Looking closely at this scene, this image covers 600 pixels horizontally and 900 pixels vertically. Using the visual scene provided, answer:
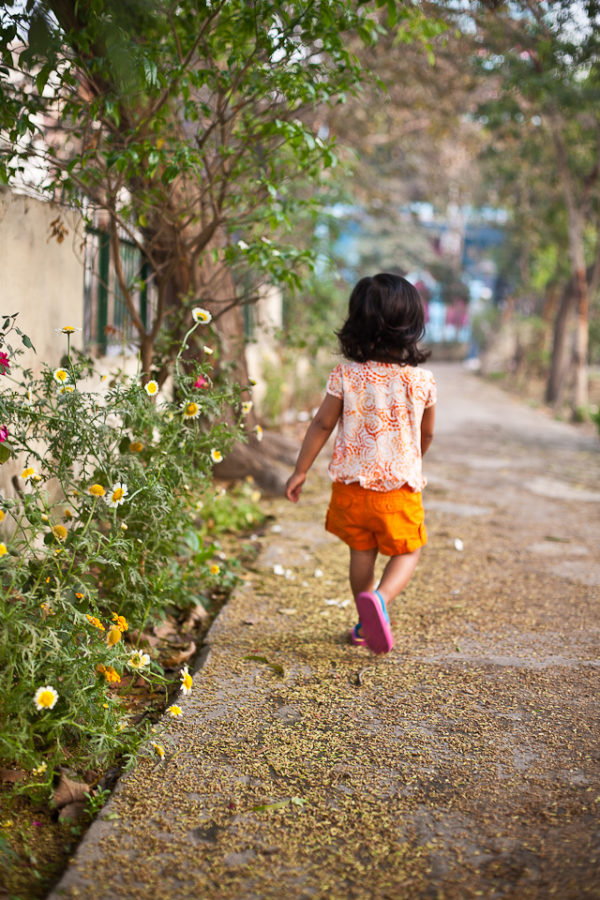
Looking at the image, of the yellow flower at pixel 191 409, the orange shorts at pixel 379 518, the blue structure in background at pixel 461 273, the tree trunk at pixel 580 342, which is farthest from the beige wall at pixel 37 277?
the blue structure in background at pixel 461 273

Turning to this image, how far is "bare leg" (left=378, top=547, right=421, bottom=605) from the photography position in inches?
129

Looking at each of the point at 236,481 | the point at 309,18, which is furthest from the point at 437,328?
the point at 309,18

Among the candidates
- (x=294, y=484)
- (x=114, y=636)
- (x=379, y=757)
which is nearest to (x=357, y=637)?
(x=294, y=484)

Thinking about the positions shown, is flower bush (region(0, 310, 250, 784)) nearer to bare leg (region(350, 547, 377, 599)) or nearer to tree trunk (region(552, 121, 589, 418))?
bare leg (region(350, 547, 377, 599))

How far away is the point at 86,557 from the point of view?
8.33 ft

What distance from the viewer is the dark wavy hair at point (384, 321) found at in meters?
3.25

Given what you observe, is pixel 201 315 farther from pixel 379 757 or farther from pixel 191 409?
pixel 379 757

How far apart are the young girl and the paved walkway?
44 centimetres

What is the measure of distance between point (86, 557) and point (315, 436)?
117 centimetres

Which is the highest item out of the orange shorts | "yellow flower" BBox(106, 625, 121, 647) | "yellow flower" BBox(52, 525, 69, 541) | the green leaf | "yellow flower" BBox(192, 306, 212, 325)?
"yellow flower" BBox(192, 306, 212, 325)

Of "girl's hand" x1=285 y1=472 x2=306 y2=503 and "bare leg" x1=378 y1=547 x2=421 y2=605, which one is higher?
"girl's hand" x1=285 y1=472 x2=306 y2=503

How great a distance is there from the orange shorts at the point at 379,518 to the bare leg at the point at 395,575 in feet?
0.12

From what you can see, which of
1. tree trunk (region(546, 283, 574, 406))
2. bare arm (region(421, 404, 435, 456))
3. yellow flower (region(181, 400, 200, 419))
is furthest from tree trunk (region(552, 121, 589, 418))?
yellow flower (region(181, 400, 200, 419))

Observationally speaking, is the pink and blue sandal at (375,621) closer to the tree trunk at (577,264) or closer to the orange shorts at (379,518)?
the orange shorts at (379,518)
